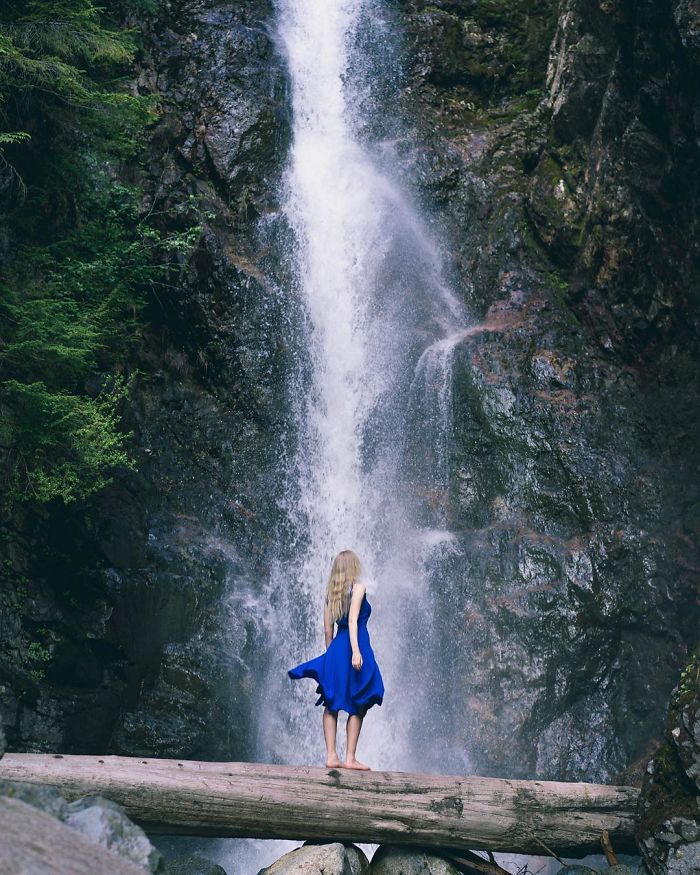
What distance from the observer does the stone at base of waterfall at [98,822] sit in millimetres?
3355

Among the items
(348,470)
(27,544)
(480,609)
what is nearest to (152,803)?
(27,544)

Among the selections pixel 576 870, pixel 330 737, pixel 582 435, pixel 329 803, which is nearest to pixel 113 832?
pixel 329 803

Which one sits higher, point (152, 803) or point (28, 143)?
point (28, 143)

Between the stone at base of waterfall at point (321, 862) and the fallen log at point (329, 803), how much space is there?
4.0 inches

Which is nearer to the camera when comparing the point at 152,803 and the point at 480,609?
the point at 152,803

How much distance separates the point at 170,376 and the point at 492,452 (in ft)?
16.3

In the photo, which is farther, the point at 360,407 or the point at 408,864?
the point at 360,407

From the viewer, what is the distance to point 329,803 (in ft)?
17.3

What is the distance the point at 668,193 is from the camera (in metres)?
10.7

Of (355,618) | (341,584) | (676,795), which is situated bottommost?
(676,795)

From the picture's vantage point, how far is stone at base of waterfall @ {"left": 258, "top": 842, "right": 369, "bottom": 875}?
17.1 feet

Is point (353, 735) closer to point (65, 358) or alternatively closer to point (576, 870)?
point (576, 870)

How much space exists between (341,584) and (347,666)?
2.02 ft

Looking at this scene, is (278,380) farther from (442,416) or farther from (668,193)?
(668,193)
